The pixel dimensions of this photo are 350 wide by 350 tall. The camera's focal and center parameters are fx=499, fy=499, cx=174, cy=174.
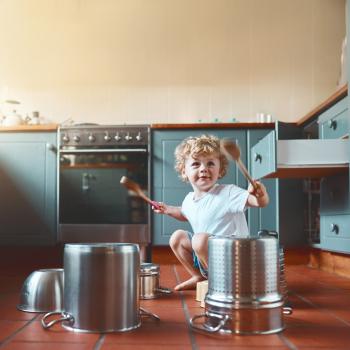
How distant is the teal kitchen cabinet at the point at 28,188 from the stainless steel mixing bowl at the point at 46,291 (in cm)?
157

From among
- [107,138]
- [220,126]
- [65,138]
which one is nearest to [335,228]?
[220,126]

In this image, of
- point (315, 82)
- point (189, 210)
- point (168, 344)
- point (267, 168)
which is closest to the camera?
point (168, 344)

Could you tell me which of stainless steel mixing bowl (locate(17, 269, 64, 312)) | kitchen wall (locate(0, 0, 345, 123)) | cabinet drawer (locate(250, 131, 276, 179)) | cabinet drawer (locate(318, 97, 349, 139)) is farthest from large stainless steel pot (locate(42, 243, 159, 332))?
kitchen wall (locate(0, 0, 345, 123))

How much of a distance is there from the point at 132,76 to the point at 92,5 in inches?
23.3

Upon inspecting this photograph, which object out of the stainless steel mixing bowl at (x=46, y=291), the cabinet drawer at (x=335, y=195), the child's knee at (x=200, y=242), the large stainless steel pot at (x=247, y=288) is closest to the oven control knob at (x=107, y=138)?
the cabinet drawer at (x=335, y=195)

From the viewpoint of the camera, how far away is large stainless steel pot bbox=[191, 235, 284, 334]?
3.65 feet

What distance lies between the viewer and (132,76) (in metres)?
3.52

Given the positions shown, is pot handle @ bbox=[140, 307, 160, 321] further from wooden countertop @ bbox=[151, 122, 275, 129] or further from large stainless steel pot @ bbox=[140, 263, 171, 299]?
wooden countertop @ bbox=[151, 122, 275, 129]

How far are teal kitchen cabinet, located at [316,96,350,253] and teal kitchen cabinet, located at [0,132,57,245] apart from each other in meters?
1.53

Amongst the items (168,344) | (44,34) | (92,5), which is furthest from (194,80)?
(168,344)

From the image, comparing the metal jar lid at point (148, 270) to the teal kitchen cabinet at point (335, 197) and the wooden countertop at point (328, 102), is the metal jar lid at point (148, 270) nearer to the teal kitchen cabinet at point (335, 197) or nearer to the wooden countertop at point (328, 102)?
the teal kitchen cabinet at point (335, 197)

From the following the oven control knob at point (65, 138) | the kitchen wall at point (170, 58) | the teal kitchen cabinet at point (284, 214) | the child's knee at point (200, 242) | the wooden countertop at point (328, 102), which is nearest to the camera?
the child's knee at point (200, 242)

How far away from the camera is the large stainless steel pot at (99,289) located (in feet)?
3.62

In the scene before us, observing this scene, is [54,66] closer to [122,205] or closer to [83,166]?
[83,166]
